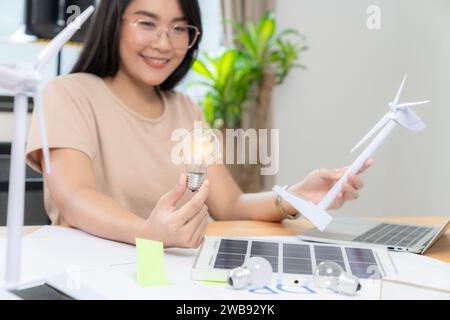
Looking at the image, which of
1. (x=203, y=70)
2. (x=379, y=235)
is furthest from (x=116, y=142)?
(x=203, y=70)

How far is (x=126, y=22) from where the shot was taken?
1.33 meters

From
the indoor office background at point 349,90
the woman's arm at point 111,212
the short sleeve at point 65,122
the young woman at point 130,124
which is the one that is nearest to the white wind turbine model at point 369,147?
the young woman at point 130,124

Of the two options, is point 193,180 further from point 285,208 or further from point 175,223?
point 285,208

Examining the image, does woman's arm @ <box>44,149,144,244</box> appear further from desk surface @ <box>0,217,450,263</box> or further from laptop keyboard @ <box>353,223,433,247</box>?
laptop keyboard @ <box>353,223,433,247</box>

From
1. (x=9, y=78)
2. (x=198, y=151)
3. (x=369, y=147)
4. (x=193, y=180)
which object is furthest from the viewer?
(x=198, y=151)

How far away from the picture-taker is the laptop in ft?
3.38

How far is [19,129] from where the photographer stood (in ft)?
2.23

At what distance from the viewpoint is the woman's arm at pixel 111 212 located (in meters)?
0.89

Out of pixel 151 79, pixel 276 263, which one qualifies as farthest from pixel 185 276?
pixel 151 79

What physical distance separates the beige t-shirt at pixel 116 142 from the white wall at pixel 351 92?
217 centimetres

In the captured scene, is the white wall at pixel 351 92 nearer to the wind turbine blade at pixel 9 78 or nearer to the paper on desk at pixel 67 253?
the paper on desk at pixel 67 253

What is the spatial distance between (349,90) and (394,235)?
2.50 m

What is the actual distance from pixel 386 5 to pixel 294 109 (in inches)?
31.8

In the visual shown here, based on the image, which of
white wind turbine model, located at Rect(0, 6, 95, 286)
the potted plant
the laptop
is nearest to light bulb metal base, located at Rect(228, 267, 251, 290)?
white wind turbine model, located at Rect(0, 6, 95, 286)
